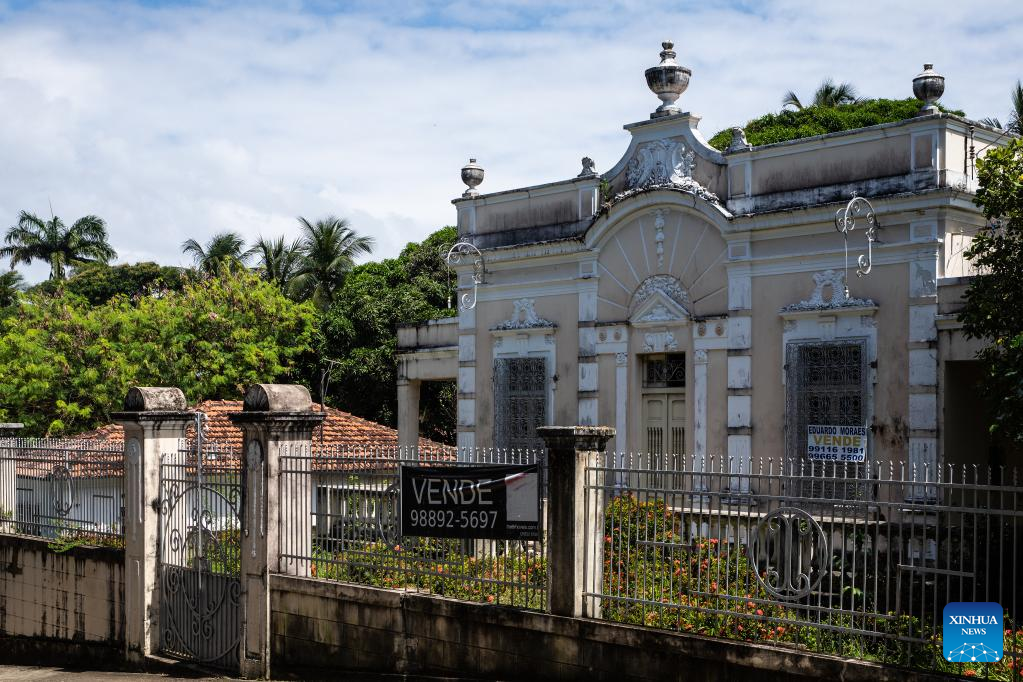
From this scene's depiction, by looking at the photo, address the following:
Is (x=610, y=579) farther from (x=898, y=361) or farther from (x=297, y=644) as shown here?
(x=898, y=361)

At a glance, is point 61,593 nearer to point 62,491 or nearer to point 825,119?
point 62,491

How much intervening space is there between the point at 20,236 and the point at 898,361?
46169mm

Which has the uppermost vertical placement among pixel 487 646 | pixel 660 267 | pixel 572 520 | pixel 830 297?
pixel 660 267

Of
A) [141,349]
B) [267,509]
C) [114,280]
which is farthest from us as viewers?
[114,280]

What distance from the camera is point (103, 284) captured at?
48.0 m

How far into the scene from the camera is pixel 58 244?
2040 inches

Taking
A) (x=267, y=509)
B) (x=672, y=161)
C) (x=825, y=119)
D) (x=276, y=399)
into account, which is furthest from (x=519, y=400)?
(x=825, y=119)

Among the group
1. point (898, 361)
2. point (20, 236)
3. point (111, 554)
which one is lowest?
point (111, 554)

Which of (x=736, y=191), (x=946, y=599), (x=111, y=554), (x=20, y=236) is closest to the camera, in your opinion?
→ (x=946, y=599)

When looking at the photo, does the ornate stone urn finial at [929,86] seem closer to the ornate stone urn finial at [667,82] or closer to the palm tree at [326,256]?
the ornate stone urn finial at [667,82]

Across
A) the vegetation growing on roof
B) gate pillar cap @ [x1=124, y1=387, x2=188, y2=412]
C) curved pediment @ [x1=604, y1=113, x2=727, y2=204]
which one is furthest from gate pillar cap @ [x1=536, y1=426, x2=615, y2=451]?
the vegetation growing on roof

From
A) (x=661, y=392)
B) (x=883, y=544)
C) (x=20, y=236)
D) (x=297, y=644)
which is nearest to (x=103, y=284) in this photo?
(x=20, y=236)

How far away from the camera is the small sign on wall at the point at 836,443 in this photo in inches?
546

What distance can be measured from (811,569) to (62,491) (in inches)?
396
